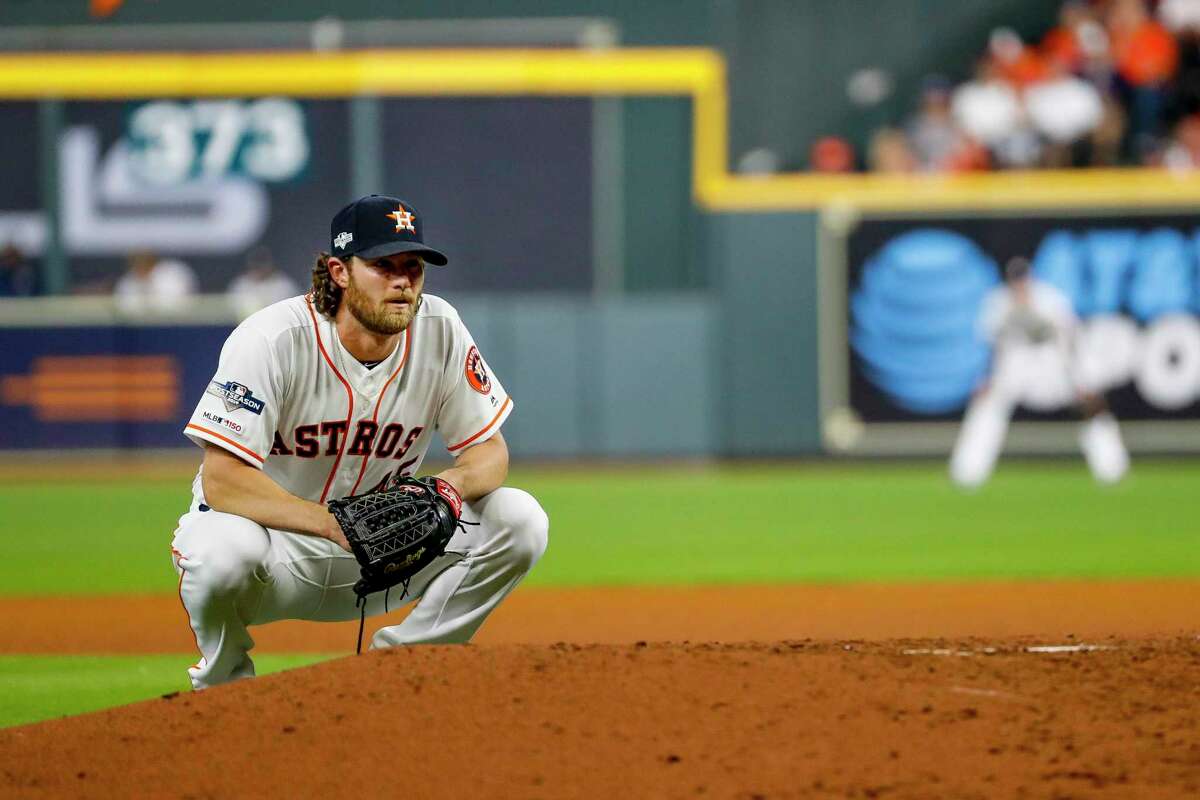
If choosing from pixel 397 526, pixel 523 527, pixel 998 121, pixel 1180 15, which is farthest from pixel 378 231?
pixel 1180 15

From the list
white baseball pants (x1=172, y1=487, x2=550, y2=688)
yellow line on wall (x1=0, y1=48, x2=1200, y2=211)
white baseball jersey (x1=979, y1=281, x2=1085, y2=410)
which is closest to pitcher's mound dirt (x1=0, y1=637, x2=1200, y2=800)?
white baseball pants (x1=172, y1=487, x2=550, y2=688)

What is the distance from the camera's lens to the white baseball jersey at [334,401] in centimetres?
420

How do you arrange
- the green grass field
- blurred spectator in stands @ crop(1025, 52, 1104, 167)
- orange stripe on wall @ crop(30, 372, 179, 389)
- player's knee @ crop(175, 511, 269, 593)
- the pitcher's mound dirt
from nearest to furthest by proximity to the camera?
the pitcher's mound dirt < player's knee @ crop(175, 511, 269, 593) < the green grass field < orange stripe on wall @ crop(30, 372, 179, 389) < blurred spectator in stands @ crop(1025, 52, 1104, 167)

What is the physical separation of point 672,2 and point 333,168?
3497 mm

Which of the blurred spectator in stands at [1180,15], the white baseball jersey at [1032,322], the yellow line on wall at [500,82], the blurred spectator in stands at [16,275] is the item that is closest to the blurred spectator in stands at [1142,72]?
the blurred spectator in stands at [1180,15]

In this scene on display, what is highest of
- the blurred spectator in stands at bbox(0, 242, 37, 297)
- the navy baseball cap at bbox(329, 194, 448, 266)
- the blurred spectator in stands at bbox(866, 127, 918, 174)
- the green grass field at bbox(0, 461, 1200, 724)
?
the blurred spectator in stands at bbox(866, 127, 918, 174)

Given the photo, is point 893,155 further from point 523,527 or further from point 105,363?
point 523,527

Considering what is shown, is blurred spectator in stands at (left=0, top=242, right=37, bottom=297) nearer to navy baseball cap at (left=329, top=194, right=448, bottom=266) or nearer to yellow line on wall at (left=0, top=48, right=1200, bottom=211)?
yellow line on wall at (left=0, top=48, right=1200, bottom=211)

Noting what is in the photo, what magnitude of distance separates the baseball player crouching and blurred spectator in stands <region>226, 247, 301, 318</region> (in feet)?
30.5

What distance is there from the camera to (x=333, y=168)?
13.8 meters

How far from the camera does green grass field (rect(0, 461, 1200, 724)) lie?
24.7 ft

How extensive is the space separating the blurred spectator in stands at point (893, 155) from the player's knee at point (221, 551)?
1104 centimetres

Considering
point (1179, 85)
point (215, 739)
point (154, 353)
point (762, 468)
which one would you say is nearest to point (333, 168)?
point (154, 353)

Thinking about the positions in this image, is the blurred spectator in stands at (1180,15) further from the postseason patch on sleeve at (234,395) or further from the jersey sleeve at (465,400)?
the postseason patch on sleeve at (234,395)
